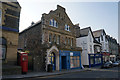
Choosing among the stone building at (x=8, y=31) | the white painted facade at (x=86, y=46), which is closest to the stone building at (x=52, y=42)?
the stone building at (x=8, y=31)

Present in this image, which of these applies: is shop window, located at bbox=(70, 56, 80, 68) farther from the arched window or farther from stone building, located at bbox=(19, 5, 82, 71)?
the arched window

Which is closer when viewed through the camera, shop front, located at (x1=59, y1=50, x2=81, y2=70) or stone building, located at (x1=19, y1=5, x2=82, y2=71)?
stone building, located at (x1=19, y1=5, x2=82, y2=71)

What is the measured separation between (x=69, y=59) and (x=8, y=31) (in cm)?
1258

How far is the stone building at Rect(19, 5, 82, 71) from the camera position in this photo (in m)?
16.3

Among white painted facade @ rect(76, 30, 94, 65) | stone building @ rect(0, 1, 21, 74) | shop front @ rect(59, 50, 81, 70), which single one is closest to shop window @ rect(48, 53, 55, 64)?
shop front @ rect(59, 50, 81, 70)

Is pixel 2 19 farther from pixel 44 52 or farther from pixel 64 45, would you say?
pixel 64 45

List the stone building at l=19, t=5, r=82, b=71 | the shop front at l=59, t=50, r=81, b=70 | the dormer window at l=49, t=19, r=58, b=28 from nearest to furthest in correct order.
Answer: the stone building at l=19, t=5, r=82, b=71
the dormer window at l=49, t=19, r=58, b=28
the shop front at l=59, t=50, r=81, b=70

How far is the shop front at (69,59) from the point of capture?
19.5m

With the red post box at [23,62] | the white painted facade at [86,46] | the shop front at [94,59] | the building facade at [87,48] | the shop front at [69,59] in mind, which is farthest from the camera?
the shop front at [94,59]

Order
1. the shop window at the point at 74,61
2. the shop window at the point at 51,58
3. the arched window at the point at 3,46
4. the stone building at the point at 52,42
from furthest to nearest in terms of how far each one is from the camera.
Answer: the shop window at the point at 74,61 → the shop window at the point at 51,58 → the stone building at the point at 52,42 → the arched window at the point at 3,46

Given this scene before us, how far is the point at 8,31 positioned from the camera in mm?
13422

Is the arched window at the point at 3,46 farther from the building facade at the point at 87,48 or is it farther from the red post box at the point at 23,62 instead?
the building facade at the point at 87,48

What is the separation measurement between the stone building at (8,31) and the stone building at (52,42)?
3.89m

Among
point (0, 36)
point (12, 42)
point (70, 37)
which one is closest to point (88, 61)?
point (70, 37)
